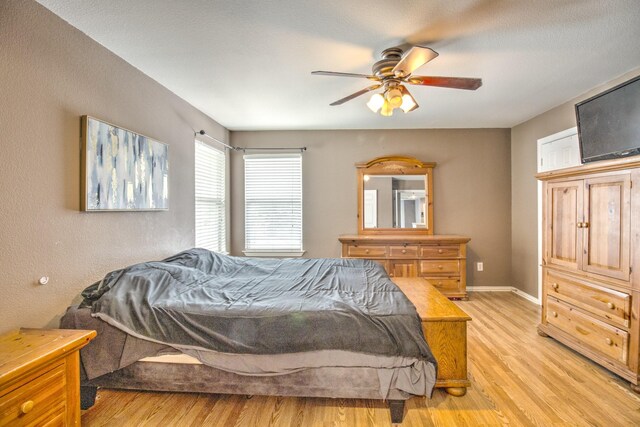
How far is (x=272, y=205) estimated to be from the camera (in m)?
4.56

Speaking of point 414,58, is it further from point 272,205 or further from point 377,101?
point 272,205

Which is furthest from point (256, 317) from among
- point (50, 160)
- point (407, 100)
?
point (407, 100)

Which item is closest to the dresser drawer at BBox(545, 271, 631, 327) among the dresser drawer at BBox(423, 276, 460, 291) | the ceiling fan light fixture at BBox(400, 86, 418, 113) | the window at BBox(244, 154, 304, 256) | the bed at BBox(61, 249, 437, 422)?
the dresser drawer at BBox(423, 276, 460, 291)

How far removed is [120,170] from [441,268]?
3.75 meters

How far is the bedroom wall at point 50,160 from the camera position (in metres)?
1.56

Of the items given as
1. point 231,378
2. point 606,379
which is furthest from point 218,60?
point 606,379

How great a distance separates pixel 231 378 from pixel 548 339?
2.89m

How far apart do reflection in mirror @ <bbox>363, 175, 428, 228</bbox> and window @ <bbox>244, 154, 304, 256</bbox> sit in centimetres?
107

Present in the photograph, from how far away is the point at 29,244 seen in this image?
5.44 feet

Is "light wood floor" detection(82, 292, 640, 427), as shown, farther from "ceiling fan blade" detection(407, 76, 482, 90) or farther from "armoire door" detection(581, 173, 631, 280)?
"ceiling fan blade" detection(407, 76, 482, 90)

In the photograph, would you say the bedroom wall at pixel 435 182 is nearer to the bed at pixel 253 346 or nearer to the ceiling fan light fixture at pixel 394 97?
the ceiling fan light fixture at pixel 394 97

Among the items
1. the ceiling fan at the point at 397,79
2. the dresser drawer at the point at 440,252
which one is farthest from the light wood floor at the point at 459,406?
the ceiling fan at the point at 397,79

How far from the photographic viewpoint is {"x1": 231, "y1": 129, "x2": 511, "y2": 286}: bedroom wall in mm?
4398

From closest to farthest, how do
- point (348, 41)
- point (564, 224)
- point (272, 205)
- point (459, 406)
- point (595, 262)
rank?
1. point (459, 406)
2. point (348, 41)
3. point (595, 262)
4. point (564, 224)
5. point (272, 205)
